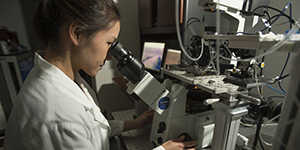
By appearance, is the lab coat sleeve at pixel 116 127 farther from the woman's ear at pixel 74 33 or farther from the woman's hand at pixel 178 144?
the woman's ear at pixel 74 33

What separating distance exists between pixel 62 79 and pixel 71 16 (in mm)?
237

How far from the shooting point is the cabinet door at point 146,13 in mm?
1519

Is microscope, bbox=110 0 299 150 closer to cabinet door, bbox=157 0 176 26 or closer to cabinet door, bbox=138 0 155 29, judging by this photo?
cabinet door, bbox=157 0 176 26

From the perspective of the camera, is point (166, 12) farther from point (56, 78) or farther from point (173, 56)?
point (56, 78)

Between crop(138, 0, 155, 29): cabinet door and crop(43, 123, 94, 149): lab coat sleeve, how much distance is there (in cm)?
133

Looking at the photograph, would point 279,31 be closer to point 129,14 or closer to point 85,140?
point 85,140

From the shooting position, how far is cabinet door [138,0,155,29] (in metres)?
1.52

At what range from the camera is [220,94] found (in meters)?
0.52

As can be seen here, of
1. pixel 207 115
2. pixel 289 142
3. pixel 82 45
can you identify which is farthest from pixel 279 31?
pixel 82 45

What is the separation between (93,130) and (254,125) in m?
0.95

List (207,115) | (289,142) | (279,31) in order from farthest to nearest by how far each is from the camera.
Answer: (279,31), (207,115), (289,142)

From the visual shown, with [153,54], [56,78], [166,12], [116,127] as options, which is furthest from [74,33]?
[153,54]

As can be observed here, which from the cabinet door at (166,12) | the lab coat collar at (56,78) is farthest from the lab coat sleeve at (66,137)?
the cabinet door at (166,12)

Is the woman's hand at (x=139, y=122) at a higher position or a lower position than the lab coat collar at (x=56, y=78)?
lower
